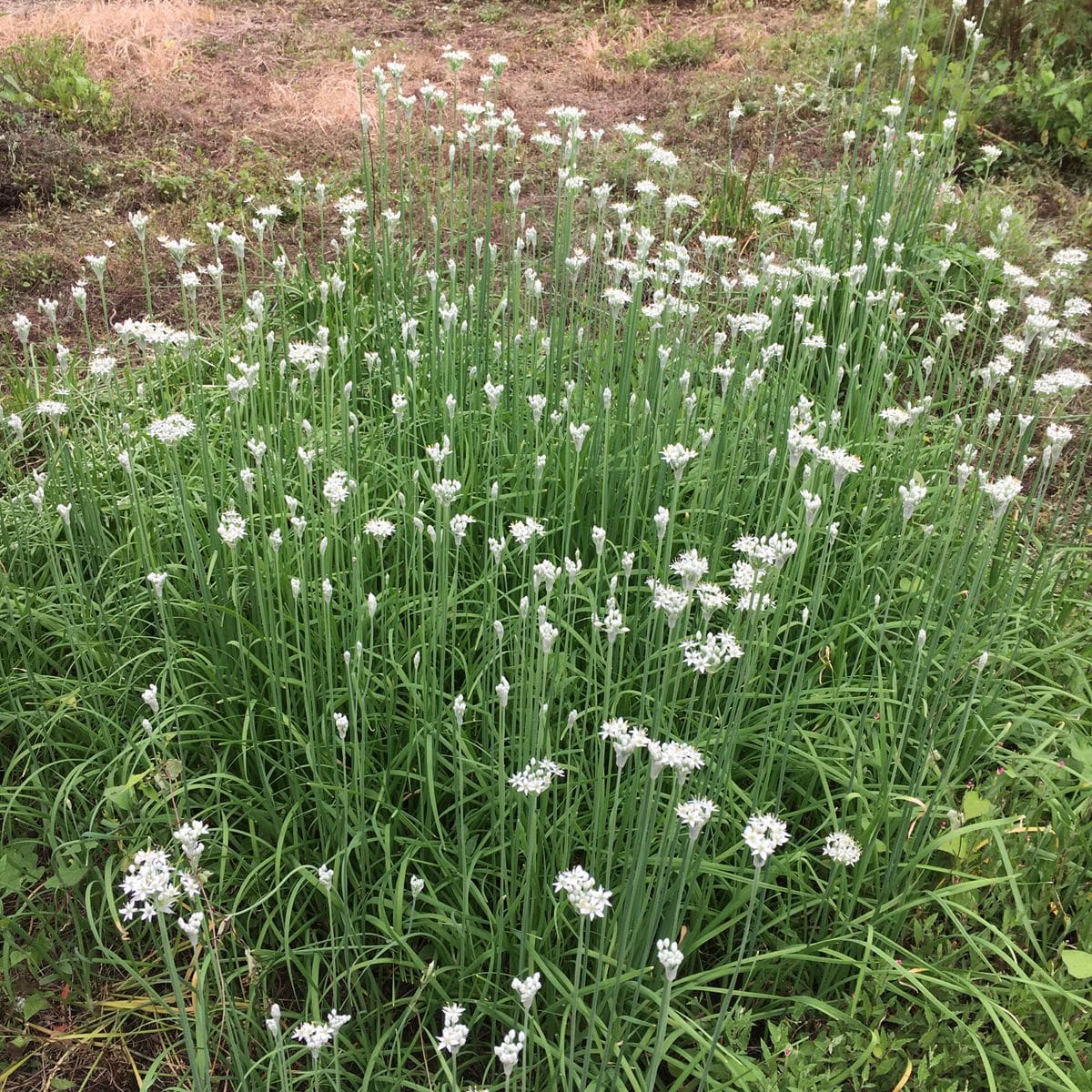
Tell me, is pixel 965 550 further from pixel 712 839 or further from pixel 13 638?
pixel 13 638

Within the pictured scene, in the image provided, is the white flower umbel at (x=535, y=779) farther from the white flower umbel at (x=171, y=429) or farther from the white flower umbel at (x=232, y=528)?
the white flower umbel at (x=171, y=429)

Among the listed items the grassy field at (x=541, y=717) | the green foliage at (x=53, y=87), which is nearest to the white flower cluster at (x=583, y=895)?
the grassy field at (x=541, y=717)

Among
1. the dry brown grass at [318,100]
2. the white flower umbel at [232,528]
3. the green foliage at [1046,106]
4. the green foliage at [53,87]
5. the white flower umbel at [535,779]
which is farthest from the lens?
the dry brown grass at [318,100]

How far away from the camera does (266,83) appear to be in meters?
9.23

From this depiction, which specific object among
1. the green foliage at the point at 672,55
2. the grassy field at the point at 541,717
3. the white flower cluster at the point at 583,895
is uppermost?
the green foliage at the point at 672,55

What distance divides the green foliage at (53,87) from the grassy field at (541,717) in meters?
4.12

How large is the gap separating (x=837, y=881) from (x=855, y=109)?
19.2 feet

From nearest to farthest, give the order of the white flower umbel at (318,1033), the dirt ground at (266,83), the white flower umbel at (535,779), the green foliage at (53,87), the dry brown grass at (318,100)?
the white flower umbel at (318,1033), the white flower umbel at (535,779), the dirt ground at (266,83), the green foliage at (53,87), the dry brown grass at (318,100)

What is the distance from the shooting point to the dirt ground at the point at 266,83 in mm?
6660

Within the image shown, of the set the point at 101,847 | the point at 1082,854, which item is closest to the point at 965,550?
the point at 1082,854

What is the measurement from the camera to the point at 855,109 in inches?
262

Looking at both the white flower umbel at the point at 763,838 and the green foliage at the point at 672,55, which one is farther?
the green foliage at the point at 672,55

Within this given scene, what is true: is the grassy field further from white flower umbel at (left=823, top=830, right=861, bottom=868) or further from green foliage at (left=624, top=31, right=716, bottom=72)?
green foliage at (left=624, top=31, right=716, bottom=72)

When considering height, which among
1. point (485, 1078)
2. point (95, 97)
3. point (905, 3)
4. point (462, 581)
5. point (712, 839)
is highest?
point (905, 3)
